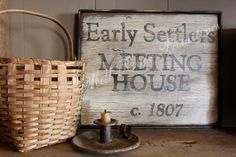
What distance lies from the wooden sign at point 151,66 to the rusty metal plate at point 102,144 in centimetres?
12

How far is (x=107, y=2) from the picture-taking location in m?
0.97

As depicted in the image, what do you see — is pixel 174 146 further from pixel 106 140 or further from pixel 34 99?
pixel 34 99

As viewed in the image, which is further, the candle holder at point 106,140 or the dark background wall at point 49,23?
the dark background wall at point 49,23

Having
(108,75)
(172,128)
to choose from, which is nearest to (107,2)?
(108,75)

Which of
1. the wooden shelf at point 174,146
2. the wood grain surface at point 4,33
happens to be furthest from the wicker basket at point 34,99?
the wood grain surface at point 4,33

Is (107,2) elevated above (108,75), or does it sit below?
above

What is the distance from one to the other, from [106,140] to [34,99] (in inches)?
9.0

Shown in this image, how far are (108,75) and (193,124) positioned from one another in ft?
1.12

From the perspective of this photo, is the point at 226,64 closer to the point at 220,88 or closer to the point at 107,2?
the point at 220,88

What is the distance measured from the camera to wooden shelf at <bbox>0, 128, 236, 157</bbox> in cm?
71

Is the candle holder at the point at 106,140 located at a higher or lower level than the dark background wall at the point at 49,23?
lower

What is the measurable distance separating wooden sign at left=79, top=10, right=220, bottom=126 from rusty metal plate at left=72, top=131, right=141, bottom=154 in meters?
0.12

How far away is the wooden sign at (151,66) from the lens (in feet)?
3.09

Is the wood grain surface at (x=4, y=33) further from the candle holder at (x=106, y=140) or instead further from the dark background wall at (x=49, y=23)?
the candle holder at (x=106, y=140)
